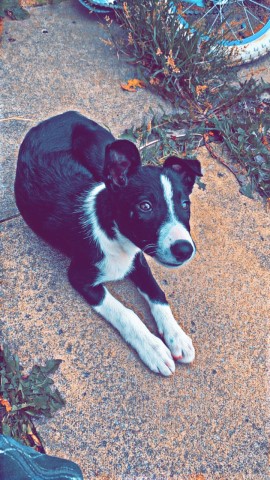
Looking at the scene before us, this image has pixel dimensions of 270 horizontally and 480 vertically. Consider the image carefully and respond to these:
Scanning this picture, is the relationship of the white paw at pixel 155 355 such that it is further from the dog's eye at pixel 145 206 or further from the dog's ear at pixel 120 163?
the dog's ear at pixel 120 163

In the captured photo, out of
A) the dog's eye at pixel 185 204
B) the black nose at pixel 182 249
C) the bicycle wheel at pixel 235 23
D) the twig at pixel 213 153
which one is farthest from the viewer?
the bicycle wheel at pixel 235 23

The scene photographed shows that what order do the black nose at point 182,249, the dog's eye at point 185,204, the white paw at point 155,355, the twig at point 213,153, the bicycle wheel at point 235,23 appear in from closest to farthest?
1. the black nose at point 182,249
2. the dog's eye at point 185,204
3. the white paw at point 155,355
4. the twig at point 213,153
5. the bicycle wheel at point 235,23

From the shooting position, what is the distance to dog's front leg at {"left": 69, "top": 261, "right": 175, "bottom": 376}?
129 inches

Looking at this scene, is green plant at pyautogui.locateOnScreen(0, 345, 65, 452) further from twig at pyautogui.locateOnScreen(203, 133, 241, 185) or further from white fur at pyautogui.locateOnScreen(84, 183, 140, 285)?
twig at pyautogui.locateOnScreen(203, 133, 241, 185)

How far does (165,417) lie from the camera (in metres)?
3.16

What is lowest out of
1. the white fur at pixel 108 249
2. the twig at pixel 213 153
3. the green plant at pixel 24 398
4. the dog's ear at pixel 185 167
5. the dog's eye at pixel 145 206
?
the green plant at pixel 24 398

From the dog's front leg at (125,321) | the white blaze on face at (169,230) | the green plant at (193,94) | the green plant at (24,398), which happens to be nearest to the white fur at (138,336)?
the dog's front leg at (125,321)

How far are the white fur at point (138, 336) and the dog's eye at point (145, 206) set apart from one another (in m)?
0.79

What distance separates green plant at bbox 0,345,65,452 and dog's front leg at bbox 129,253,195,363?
0.70m

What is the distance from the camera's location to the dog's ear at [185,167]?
2971 millimetres

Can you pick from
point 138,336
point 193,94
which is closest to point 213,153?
point 193,94

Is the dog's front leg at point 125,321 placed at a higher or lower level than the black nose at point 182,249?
lower

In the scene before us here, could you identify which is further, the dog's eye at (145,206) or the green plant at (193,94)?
the green plant at (193,94)

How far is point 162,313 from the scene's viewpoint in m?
3.47
